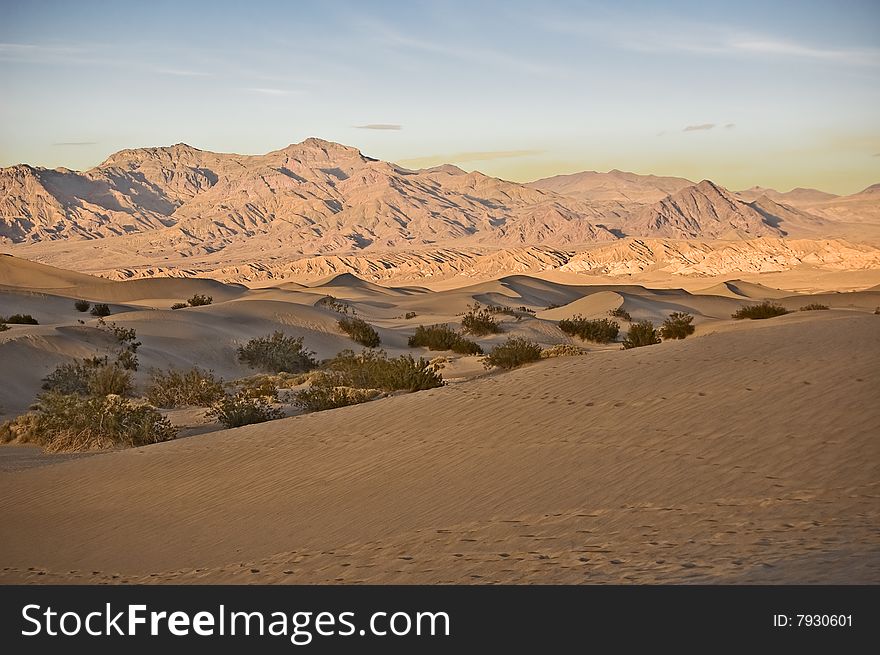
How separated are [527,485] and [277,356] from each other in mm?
20775

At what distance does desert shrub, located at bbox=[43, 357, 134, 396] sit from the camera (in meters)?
22.4

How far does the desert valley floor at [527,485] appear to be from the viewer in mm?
7777

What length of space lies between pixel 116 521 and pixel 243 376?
62.8 ft

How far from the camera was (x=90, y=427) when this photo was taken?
16.4 meters

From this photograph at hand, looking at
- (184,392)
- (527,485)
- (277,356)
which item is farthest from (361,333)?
(527,485)

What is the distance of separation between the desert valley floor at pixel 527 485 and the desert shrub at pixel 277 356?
1098cm

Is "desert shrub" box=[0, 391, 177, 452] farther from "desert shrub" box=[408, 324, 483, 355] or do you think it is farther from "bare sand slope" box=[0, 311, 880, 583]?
"desert shrub" box=[408, 324, 483, 355]

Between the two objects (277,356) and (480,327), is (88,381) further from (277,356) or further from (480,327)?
(480,327)

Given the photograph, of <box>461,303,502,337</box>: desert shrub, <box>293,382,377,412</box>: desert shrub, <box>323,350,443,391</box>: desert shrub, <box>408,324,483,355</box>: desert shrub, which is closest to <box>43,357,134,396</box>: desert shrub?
<box>323,350,443,391</box>: desert shrub

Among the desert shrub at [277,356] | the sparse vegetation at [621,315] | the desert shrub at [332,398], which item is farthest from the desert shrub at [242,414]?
the sparse vegetation at [621,315]

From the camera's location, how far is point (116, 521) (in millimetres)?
10914

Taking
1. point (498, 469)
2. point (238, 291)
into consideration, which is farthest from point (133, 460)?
point (238, 291)

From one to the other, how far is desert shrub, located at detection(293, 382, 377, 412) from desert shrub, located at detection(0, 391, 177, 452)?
107 inches

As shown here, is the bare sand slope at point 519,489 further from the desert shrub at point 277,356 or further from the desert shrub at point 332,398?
the desert shrub at point 277,356
